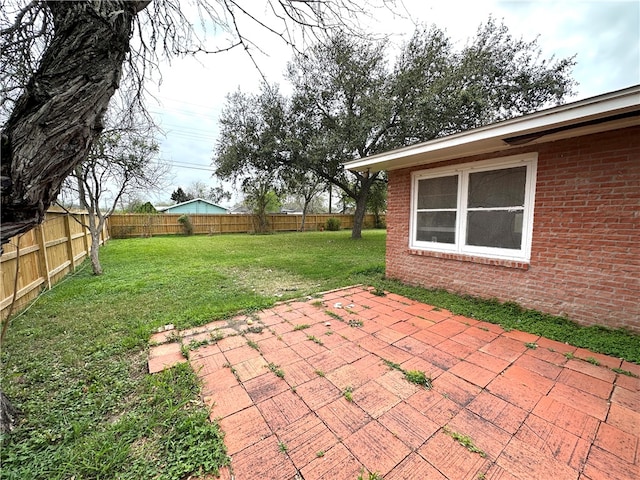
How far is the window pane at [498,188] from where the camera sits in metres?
3.26

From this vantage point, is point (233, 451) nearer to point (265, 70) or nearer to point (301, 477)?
point (301, 477)

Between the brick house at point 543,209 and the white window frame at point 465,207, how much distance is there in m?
0.01

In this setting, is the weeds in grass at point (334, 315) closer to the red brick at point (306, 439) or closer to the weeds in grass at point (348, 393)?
the weeds in grass at point (348, 393)

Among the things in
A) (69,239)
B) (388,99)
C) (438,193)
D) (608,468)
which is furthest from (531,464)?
(388,99)

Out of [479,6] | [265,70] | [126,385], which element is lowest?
[126,385]

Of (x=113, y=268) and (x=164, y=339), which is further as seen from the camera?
(x=113, y=268)

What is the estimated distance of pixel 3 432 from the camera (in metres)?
1.45

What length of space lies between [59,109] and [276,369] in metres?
2.14

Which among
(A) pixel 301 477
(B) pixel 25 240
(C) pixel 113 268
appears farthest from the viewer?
(C) pixel 113 268

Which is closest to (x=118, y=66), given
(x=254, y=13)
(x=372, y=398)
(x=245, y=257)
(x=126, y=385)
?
(x=254, y=13)

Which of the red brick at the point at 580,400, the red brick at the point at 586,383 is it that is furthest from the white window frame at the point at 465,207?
the red brick at the point at 580,400

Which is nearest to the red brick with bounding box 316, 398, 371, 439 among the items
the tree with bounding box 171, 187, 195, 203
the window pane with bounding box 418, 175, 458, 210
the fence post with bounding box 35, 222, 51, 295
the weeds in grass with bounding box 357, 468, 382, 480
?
the weeds in grass with bounding box 357, 468, 382, 480

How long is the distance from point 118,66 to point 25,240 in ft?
12.9

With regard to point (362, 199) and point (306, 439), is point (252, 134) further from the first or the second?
point (306, 439)
